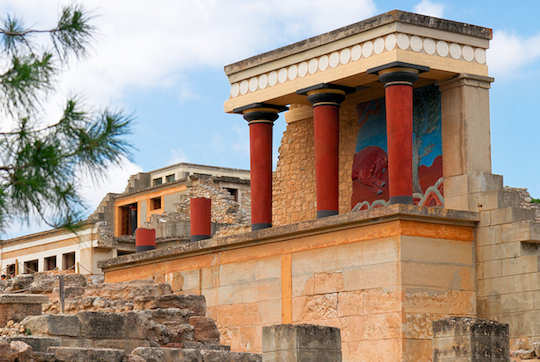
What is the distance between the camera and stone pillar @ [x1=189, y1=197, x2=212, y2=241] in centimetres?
2572

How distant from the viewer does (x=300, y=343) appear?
14.9 metres

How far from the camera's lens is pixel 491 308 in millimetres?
20906

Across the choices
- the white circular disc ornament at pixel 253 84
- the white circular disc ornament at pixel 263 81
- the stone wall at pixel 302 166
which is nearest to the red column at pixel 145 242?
the stone wall at pixel 302 166

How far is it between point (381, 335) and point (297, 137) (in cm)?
804

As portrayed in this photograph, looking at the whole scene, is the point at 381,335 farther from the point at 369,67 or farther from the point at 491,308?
the point at 369,67

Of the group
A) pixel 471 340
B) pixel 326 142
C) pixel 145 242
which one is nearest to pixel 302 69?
pixel 326 142

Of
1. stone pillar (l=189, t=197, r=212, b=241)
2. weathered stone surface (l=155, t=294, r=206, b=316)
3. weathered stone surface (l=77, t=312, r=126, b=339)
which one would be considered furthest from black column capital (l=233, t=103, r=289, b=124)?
weathered stone surface (l=77, t=312, r=126, b=339)

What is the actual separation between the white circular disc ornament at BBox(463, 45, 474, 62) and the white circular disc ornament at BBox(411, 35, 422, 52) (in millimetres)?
1115

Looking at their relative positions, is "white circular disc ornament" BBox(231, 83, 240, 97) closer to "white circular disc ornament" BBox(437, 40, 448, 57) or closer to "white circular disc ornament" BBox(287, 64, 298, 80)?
"white circular disc ornament" BBox(287, 64, 298, 80)

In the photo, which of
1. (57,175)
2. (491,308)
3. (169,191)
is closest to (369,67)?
(491,308)

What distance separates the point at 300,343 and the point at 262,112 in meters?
10.9

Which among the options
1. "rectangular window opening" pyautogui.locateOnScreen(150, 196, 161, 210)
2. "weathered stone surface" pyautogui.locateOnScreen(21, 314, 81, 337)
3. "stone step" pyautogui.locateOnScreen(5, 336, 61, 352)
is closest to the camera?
"stone step" pyautogui.locateOnScreen(5, 336, 61, 352)

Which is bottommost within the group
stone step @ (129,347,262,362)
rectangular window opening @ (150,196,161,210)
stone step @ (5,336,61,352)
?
stone step @ (129,347,262,362)

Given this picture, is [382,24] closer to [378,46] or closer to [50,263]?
[378,46]
